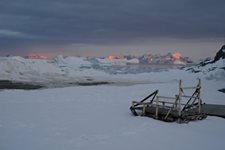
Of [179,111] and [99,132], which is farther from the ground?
[179,111]

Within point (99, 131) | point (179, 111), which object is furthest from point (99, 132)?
point (179, 111)

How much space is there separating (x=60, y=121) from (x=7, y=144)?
198 inches

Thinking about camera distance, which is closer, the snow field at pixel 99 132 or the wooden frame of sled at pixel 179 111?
the snow field at pixel 99 132

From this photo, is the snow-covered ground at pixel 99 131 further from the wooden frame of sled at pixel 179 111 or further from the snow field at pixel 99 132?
the wooden frame of sled at pixel 179 111

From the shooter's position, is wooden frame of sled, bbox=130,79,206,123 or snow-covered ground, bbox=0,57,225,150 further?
wooden frame of sled, bbox=130,79,206,123

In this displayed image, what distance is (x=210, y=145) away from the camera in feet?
42.8

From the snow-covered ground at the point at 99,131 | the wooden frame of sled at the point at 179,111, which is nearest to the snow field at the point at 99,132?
the snow-covered ground at the point at 99,131

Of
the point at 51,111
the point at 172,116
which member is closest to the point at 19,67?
the point at 51,111

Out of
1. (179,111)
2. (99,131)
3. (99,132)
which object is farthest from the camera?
(179,111)

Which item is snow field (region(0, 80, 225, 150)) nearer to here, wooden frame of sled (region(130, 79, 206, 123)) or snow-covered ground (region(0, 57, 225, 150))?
snow-covered ground (region(0, 57, 225, 150))

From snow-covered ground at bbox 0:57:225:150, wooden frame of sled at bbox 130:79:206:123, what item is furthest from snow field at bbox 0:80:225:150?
wooden frame of sled at bbox 130:79:206:123

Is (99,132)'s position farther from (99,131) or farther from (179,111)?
(179,111)

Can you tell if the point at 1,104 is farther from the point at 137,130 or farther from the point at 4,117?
the point at 137,130

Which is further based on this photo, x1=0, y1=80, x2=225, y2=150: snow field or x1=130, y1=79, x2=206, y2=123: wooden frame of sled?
x1=130, y1=79, x2=206, y2=123: wooden frame of sled
